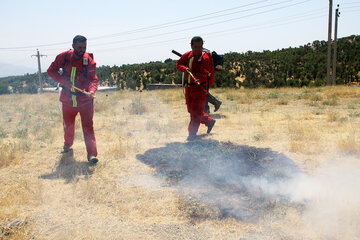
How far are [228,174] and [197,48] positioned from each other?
7.85 feet

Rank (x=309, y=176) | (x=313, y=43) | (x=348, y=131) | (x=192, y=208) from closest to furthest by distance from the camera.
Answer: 1. (x=192, y=208)
2. (x=309, y=176)
3. (x=348, y=131)
4. (x=313, y=43)

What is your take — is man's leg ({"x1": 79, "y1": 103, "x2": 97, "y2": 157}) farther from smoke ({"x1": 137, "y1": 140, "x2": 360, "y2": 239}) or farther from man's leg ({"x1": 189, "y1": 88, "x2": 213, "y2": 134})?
man's leg ({"x1": 189, "y1": 88, "x2": 213, "y2": 134})

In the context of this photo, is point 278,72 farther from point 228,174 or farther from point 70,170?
point 70,170

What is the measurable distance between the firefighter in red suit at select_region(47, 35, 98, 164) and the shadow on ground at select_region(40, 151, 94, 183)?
18 cm

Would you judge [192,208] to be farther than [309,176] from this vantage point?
No

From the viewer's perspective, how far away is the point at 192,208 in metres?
3.14

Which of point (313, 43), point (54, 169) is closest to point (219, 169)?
point (54, 169)

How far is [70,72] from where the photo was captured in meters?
4.46

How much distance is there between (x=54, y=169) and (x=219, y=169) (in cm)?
242

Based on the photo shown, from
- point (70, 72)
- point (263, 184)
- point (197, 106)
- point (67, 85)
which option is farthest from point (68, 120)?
point (263, 184)

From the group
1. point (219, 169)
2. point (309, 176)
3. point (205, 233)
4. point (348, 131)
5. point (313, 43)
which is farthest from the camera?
point (313, 43)

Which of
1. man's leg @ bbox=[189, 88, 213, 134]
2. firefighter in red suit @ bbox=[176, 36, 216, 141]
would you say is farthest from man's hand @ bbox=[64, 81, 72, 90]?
man's leg @ bbox=[189, 88, 213, 134]

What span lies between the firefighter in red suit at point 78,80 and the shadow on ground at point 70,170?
0.59 feet

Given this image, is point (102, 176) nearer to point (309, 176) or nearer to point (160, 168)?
point (160, 168)
